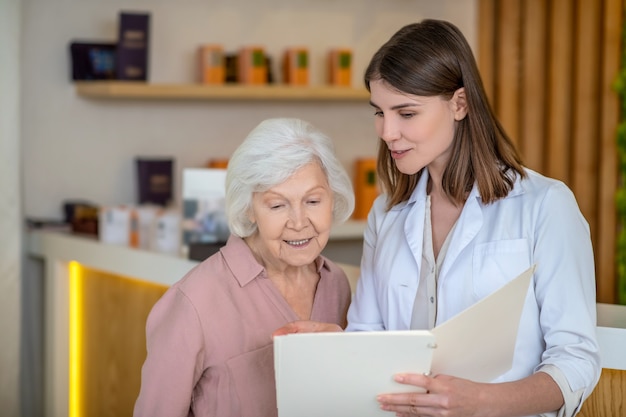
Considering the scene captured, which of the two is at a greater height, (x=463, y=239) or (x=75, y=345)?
(x=463, y=239)

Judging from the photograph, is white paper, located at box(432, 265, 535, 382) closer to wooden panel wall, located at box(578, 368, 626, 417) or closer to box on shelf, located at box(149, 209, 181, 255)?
wooden panel wall, located at box(578, 368, 626, 417)

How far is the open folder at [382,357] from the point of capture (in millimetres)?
1784

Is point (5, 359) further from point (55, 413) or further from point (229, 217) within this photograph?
point (229, 217)

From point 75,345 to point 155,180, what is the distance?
3.34 ft

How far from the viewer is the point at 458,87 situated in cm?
209

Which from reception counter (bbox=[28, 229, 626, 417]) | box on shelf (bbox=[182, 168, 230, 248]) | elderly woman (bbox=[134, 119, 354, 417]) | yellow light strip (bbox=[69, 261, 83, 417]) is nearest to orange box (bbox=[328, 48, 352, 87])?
reception counter (bbox=[28, 229, 626, 417])

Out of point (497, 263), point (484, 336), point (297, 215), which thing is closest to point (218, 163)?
point (297, 215)

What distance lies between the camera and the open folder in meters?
1.78

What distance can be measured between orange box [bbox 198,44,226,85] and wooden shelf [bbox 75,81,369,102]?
92 millimetres

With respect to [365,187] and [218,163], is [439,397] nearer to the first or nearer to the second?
[218,163]

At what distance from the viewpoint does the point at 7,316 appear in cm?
434

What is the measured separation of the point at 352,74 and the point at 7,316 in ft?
8.31

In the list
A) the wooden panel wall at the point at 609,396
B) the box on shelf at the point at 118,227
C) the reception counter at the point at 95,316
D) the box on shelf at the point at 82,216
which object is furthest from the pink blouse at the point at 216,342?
the box on shelf at the point at 82,216

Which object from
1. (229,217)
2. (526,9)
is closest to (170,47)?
(526,9)
